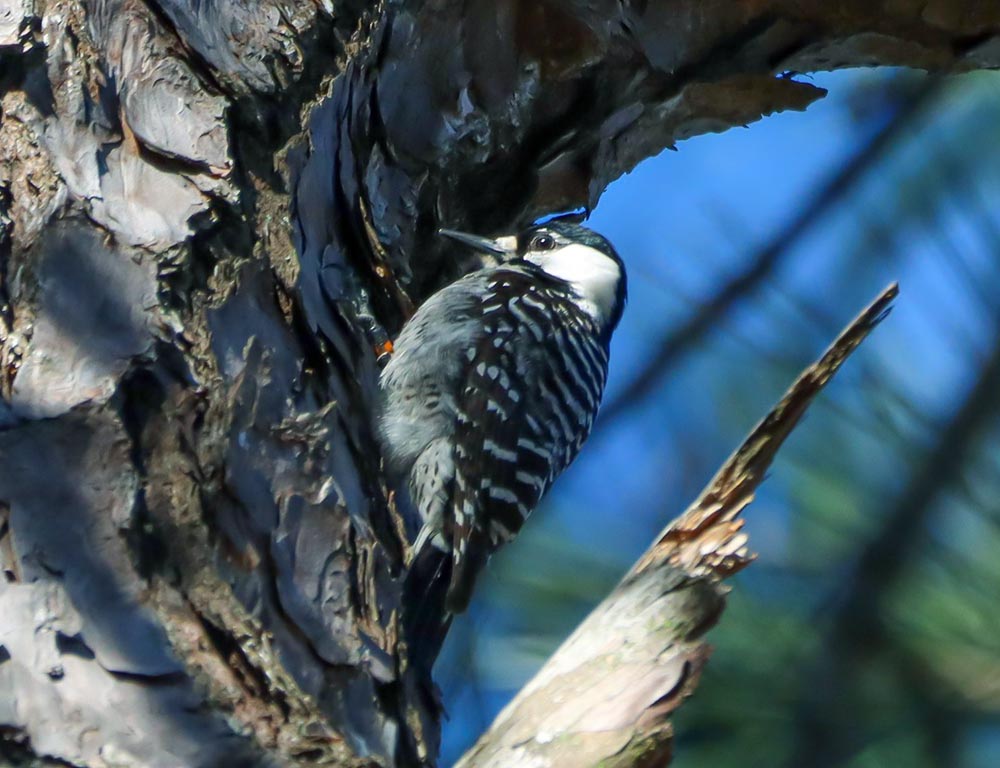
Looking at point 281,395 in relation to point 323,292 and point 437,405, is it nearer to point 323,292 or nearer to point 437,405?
point 323,292

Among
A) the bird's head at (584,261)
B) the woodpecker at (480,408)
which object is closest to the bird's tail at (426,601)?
the woodpecker at (480,408)

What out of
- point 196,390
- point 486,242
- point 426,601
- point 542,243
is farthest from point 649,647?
point 542,243

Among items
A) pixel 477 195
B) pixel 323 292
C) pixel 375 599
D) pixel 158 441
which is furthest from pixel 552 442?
pixel 158 441

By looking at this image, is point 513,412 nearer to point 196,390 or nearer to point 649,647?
point 196,390

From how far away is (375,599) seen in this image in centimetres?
158

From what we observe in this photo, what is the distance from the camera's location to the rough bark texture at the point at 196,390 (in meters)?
1.29

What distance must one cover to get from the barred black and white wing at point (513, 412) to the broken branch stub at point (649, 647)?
0.76 m

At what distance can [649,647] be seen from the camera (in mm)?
1201

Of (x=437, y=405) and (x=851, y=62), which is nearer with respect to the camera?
(x=437, y=405)

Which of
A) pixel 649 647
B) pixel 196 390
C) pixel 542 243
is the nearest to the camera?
pixel 649 647

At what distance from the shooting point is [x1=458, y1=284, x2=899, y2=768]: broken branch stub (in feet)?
3.79

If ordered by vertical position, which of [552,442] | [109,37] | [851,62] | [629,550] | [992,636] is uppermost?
[109,37]

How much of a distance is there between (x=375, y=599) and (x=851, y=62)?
194cm

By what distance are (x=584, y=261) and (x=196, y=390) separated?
5.79 feet
